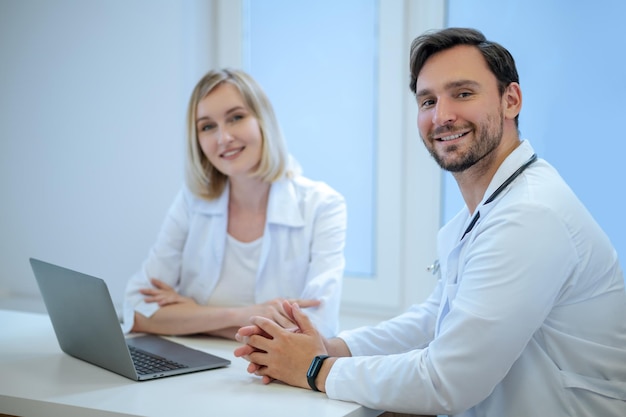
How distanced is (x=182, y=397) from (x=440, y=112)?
85 centimetres

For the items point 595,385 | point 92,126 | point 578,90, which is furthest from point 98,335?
point 92,126

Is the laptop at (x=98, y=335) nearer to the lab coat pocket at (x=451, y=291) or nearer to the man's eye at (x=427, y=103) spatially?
the lab coat pocket at (x=451, y=291)

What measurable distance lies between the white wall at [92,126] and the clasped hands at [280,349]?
5.03 feet

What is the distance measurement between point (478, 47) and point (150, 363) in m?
1.08

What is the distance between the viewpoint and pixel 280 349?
1724mm

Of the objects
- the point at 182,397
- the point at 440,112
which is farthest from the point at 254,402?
the point at 440,112

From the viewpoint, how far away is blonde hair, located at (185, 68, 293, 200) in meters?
2.47

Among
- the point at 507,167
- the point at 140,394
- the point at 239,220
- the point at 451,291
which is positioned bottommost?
the point at 140,394

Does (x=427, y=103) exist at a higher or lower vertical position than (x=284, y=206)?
higher

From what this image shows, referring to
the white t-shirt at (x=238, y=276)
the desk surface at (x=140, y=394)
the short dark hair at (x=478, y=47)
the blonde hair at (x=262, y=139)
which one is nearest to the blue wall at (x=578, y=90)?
the short dark hair at (x=478, y=47)

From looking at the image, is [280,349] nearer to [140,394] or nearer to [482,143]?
[140,394]

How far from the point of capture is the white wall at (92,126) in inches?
126

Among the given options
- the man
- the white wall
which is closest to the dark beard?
the man

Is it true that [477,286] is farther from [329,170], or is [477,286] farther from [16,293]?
[16,293]
